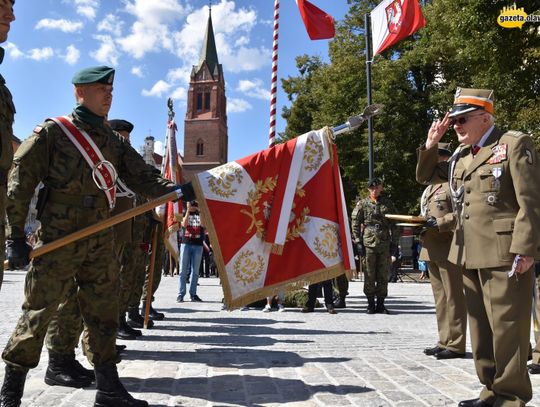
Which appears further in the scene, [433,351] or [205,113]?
[205,113]

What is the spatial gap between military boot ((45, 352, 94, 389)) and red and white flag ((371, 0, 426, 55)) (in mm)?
11296

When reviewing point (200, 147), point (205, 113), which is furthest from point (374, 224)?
point (205, 113)

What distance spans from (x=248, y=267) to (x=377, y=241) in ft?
17.8

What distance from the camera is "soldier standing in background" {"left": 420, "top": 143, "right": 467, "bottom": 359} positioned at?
18.2 ft

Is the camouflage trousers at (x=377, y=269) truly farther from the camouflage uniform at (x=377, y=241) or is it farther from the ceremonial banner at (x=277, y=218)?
the ceremonial banner at (x=277, y=218)

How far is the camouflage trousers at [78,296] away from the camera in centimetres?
351

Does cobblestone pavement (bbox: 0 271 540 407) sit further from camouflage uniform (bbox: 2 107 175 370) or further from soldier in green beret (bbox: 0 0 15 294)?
soldier in green beret (bbox: 0 0 15 294)

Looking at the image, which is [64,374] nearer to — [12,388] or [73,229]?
[12,388]

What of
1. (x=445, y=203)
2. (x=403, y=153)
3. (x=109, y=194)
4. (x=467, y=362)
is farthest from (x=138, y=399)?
(x=403, y=153)

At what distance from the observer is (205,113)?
313ft

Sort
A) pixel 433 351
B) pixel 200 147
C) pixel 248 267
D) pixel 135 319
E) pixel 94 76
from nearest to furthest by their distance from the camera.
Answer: pixel 94 76 → pixel 248 267 → pixel 433 351 → pixel 135 319 → pixel 200 147

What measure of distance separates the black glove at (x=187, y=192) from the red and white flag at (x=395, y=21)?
10.2m

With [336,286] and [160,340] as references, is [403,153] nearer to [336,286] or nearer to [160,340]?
[336,286]

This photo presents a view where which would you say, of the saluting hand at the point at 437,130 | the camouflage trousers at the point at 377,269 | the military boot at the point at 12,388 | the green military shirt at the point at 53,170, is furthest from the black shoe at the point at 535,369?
the camouflage trousers at the point at 377,269
